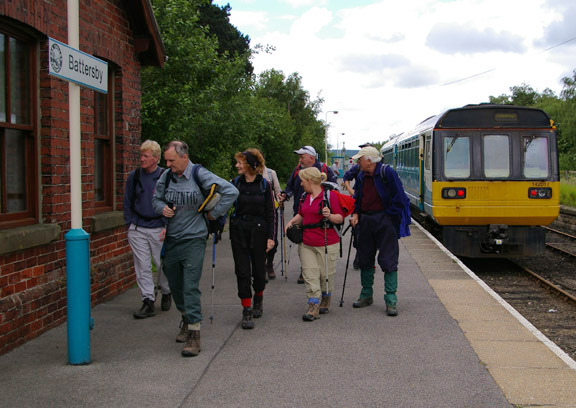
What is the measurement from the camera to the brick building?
→ 5.70 meters

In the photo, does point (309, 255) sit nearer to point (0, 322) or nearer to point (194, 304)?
point (194, 304)

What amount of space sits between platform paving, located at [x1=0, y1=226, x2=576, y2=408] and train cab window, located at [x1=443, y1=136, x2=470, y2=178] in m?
4.53

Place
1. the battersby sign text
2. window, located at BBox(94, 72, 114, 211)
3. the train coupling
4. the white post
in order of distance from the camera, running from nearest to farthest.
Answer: the battersby sign text < the white post < window, located at BBox(94, 72, 114, 211) < the train coupling

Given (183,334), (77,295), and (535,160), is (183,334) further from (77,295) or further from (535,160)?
(535,160)

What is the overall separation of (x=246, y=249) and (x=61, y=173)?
→ 2039 mm

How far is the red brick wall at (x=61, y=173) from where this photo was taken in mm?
5684

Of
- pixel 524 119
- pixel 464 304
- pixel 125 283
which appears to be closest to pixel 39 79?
pixel 125 283

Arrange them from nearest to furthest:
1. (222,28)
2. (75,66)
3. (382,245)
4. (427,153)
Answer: (75,66), (382,245), (427,153), (222,28)

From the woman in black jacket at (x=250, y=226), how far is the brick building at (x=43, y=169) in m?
1.79

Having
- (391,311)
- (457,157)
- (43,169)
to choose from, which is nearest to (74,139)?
(43,169)

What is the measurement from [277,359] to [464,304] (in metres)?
3.16

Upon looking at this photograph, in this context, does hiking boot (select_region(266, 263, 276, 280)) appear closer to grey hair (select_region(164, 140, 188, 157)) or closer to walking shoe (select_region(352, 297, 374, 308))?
walking shoe (select_region(352, 297, 374, 308))

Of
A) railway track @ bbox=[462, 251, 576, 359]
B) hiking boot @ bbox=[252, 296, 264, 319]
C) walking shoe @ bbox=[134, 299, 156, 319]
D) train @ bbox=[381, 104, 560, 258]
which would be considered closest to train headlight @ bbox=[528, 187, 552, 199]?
train @ bbox=[381, 104, 560, 258]

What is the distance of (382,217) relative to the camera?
7.25 m
